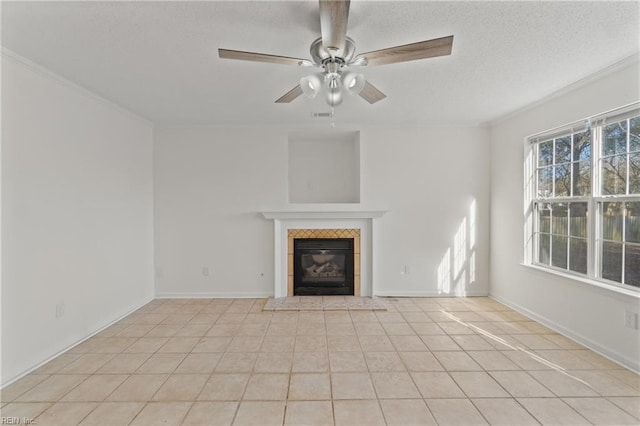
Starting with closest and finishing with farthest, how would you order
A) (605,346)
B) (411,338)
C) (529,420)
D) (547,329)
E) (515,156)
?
(529,420)
(605,346)
(411,338)
(547,329)
(515,156)

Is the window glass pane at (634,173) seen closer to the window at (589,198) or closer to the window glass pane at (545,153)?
the window at (589,198)

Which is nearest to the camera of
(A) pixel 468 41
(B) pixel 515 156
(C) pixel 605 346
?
(A) pixel 468 41

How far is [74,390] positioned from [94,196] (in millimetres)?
1831

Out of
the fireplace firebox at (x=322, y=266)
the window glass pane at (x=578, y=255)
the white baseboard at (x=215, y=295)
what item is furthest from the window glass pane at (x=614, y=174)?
the white baseboard at (x=215, y=295)

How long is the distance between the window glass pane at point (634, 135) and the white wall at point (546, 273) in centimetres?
18

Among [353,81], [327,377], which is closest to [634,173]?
[353,81]

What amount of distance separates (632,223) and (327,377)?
2.78m

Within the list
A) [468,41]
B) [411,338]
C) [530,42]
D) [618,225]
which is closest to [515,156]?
[618,225]

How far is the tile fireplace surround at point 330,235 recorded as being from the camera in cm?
423

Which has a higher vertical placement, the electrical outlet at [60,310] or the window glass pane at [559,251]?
the window glass pane at [559,251]

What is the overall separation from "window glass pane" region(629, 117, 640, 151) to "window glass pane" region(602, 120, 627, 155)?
0.05 metres

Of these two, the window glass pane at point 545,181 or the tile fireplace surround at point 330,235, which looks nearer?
the window glass pane at point 545,181

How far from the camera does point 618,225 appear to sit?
2588 millimetres

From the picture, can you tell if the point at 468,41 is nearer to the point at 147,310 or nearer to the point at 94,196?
the point at 94,196
